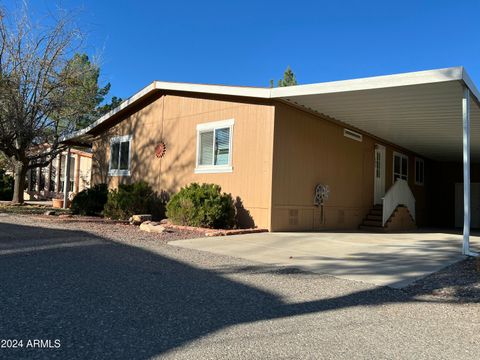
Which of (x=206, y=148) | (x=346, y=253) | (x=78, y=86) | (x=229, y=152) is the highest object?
(x=78, y=86)

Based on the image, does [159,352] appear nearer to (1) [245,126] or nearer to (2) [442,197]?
(1) [245,126]

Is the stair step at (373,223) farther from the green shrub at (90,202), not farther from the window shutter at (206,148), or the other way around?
the green shrub at (90,202)

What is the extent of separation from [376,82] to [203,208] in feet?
16.0

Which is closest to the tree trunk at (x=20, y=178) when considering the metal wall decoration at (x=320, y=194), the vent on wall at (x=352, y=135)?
the metal wall decoration at (x=320, y=194)

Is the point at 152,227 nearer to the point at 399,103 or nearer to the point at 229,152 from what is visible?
the point at 229,152

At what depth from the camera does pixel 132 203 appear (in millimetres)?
12750

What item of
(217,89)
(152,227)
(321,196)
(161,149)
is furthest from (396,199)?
(152,227)

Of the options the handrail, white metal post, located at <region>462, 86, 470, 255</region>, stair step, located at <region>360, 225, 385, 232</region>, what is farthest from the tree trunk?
white metal post, located at <region>462, 86, 470, 255</region>

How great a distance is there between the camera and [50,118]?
17328mm

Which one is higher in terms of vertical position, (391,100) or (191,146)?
(391,100)

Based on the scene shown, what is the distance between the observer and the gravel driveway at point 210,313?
335cm

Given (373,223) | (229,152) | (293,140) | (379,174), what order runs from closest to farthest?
(293,140) < (229,152) < (373,223) < (379,174)

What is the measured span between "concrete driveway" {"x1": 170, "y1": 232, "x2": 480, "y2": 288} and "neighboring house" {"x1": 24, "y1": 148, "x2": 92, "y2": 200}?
638 inches

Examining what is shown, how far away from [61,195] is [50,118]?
9.09 meters
